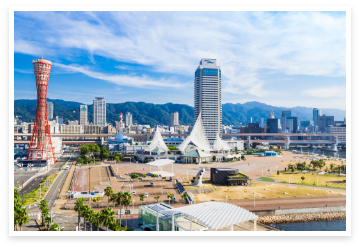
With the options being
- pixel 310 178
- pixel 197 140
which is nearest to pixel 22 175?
pixel 197 140

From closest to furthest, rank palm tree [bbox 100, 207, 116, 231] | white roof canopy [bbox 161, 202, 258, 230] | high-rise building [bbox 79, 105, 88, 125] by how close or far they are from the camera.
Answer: white roof canopy [bbox 161, 202, 258, 230] → palm tree [bbox 100, 207, 116, 231] → high-rise building [bbox 79, 105, 88, 125]

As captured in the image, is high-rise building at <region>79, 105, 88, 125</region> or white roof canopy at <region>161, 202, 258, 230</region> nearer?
white roof canopy at <region>161, 202, 258, 230</region>

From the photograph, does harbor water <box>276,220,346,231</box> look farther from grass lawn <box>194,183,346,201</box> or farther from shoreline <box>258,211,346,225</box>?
grass lawn <box>194,183,346,201</box>

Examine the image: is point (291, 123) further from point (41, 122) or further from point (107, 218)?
point (107, 218)

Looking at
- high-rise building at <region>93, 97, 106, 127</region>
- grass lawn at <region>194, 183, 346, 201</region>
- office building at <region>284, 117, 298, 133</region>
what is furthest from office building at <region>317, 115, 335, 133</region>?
high-rise building at <region>93, 97, 106, 127</region>

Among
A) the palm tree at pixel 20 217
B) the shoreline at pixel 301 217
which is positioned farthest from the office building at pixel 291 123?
the palm tree at pixel 20 217
